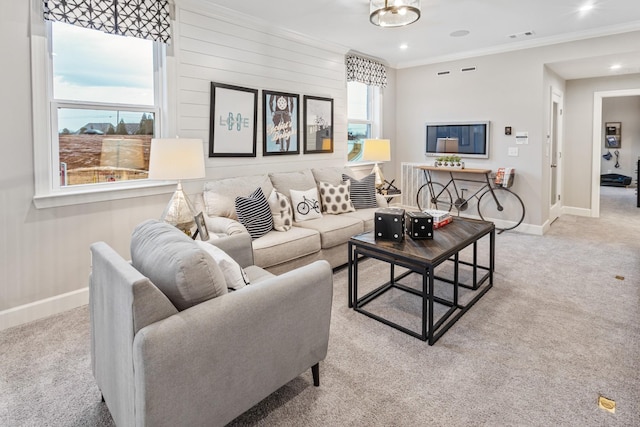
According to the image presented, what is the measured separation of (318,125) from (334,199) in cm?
→ 126

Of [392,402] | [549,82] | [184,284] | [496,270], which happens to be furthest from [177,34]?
→ [549,82]

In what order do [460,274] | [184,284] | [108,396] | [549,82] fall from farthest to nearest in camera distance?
[549,82]
[460,274]
[108,396]
[184,284]

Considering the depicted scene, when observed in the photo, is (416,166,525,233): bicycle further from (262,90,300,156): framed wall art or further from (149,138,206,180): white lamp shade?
(149,138,206,180): white lamp shade

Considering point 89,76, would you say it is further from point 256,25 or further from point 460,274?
point 460,274

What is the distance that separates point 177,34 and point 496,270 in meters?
3.91

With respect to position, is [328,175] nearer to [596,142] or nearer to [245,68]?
[245,68]

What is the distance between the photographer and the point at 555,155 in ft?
20.0

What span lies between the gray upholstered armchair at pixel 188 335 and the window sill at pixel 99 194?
1.43m

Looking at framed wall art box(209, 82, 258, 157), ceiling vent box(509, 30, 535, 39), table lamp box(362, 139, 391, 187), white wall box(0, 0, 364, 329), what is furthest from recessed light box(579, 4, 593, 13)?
framed wall art box(209, 82, 258, 157)

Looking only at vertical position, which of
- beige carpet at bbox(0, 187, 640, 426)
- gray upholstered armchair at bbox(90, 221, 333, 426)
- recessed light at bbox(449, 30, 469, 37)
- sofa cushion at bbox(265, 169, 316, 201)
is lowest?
beige carpet at bbox(0, 187, 640, 426)

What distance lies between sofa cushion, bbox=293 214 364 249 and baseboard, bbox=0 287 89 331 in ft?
6.47

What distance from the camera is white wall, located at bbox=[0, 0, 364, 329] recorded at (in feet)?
8.70

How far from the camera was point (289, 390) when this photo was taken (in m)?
2.02

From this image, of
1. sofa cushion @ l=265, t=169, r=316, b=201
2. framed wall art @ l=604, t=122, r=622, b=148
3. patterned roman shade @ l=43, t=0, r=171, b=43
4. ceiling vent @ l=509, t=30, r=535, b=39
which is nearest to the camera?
patterned roman shade @ l=43, t=0, r=171, b=43
